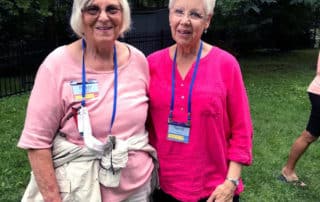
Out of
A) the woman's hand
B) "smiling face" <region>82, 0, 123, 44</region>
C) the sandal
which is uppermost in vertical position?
"smiling face" <region>82, 0, 123, 44</region>

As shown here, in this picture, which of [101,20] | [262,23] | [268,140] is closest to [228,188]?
[101,20]

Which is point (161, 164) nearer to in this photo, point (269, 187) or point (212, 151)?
point (212, 151)

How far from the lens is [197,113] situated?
7.54ft

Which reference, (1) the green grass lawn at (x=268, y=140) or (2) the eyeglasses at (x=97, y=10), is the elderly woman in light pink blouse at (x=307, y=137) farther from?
(2) the eyeglasses at (x=97, y=10)

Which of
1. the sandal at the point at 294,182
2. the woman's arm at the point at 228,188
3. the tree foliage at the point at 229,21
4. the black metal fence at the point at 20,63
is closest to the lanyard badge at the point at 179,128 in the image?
the woman's arm at the point at 228,188

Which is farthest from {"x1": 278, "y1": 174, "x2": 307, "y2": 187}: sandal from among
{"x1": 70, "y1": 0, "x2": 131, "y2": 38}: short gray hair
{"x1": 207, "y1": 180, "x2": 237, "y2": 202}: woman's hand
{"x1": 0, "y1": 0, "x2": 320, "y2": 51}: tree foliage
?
{"x1": 0, "y1": 0, "x2": 320, "y2": 51}: tree foliage

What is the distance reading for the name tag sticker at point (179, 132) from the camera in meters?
2.31

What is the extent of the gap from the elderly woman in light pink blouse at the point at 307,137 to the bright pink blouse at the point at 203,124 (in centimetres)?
289

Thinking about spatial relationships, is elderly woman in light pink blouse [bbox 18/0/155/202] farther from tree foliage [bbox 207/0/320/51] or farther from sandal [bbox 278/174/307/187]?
tree foliage [bbox 207/0/320/51]

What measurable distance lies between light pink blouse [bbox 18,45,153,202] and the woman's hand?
36cm

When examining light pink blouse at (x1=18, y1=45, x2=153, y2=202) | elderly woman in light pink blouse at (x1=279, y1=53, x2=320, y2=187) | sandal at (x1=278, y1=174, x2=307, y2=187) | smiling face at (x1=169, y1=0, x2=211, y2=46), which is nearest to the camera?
light pink blouse at (x1=18, y1=45, x2=153, y2=202)

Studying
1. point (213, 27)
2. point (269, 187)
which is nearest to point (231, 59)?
point (269, 187)

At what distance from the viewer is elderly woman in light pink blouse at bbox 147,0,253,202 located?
7.52ft

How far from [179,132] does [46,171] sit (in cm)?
64
